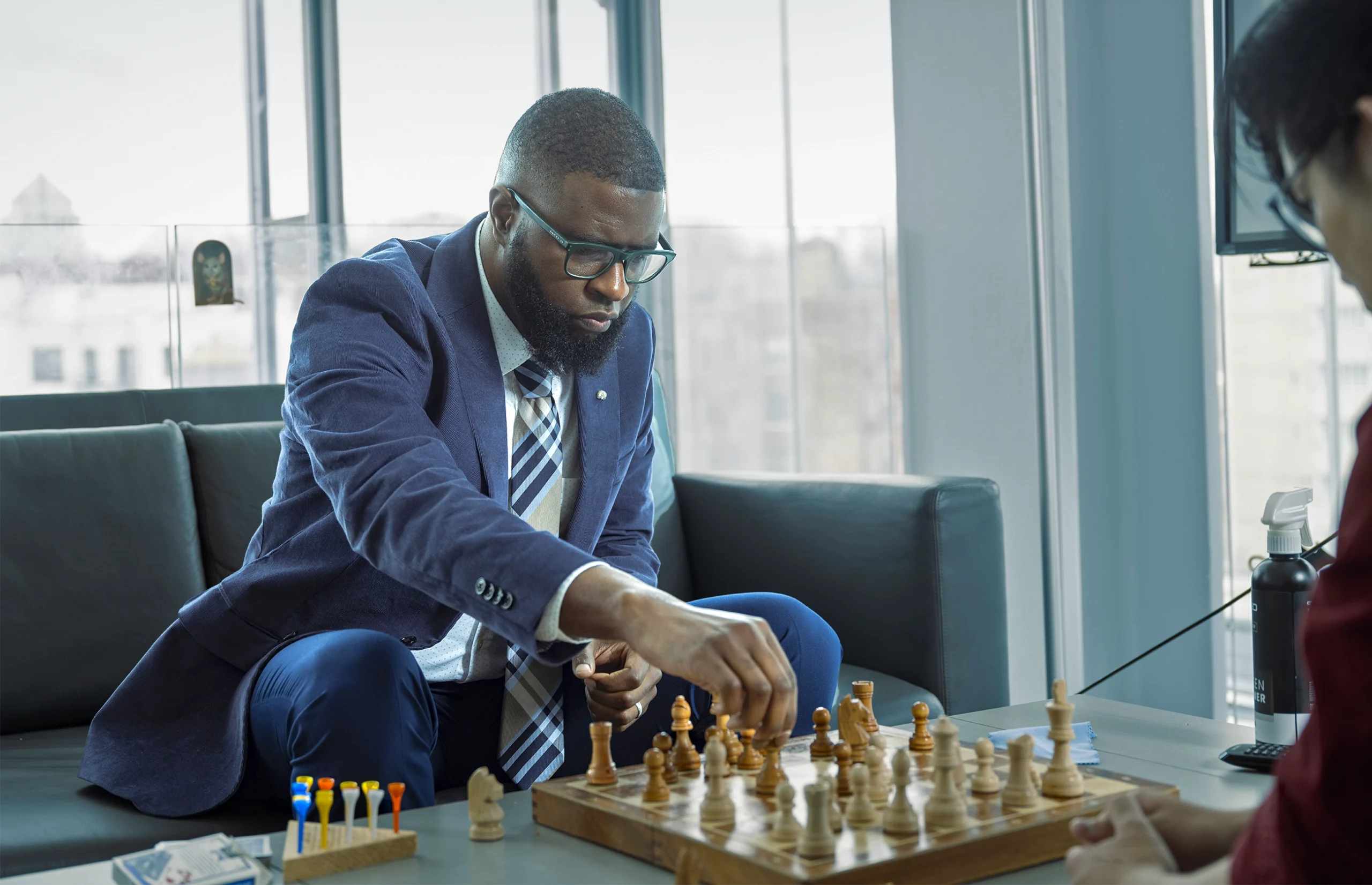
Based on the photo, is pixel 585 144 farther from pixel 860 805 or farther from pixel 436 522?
pixel 860 805

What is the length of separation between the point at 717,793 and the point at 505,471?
28.7 inches

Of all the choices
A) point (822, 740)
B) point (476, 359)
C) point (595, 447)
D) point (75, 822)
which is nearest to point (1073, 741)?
point (822, 740)

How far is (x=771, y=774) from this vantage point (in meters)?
1.11

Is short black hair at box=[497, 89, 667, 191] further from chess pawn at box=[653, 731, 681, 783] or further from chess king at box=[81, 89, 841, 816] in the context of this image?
chess pawn at box=[653, 731, 681, 783]

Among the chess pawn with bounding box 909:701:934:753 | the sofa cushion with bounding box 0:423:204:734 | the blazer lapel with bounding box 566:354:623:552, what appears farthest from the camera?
the sofa cushion with bounding box 0:423:204:734

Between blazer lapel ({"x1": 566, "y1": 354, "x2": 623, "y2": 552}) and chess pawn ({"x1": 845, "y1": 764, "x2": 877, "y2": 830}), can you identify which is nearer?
chess pawn ({"x1": 845, "y1": 764, "x2": 877, "y2": 830})

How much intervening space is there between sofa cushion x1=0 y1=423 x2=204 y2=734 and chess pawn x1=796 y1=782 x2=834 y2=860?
1401 mm

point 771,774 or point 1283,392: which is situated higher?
point 1283,392

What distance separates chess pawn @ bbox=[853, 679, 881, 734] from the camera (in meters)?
1.34

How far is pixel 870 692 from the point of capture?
1.36 m

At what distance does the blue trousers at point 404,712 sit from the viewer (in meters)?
1.35

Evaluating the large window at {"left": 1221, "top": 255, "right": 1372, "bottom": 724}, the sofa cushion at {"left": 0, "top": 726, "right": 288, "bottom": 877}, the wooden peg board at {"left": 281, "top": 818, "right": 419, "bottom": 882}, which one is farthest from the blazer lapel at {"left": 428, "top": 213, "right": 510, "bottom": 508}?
the large window at {"left": 1221, "top": 255, "right": 1372, "bottom": 724}

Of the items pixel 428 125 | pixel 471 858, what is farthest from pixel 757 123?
pixel 471 858

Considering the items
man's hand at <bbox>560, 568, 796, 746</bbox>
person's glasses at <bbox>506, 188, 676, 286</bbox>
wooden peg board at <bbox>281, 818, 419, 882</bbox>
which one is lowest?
wooden peg board at <bbox>281, 818, 419, 882</bbox>
